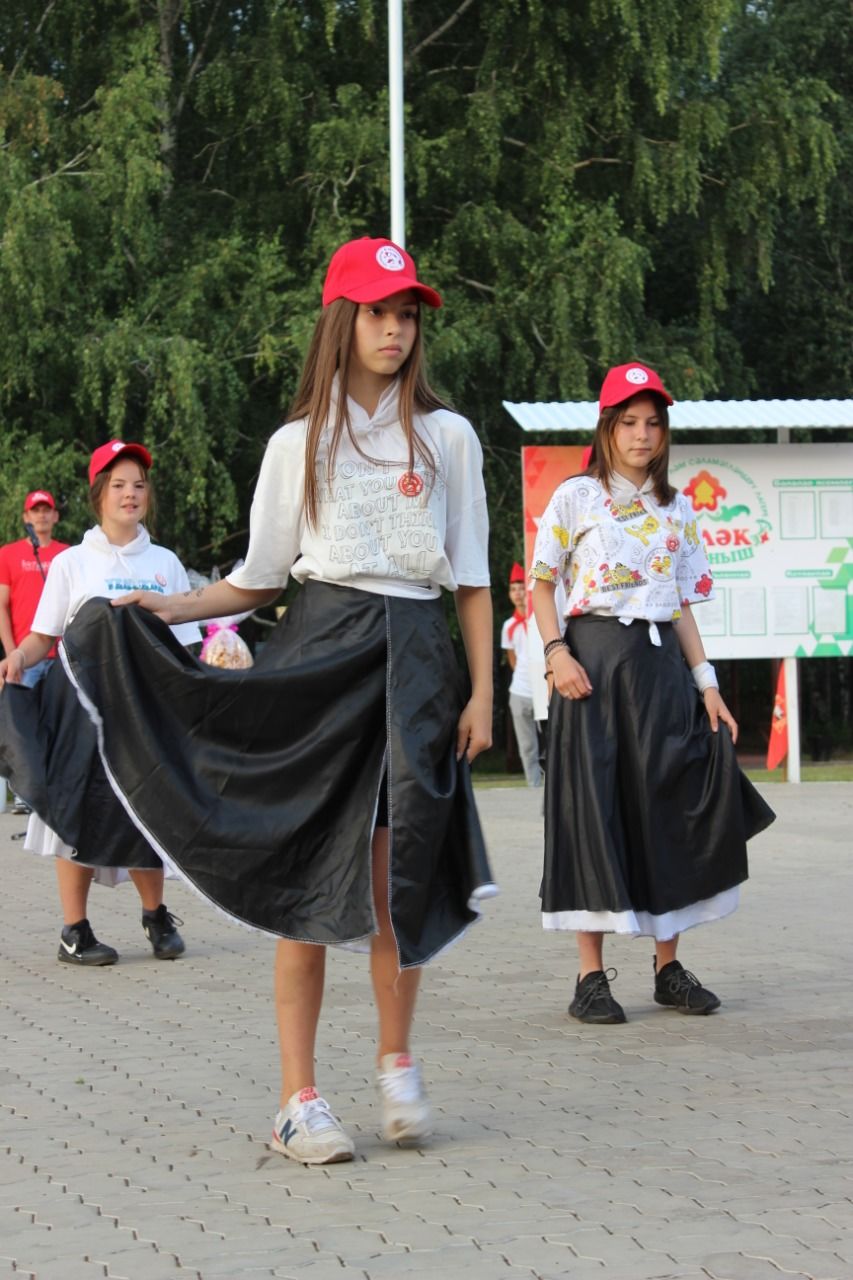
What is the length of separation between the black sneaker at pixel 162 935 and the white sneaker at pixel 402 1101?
371cm

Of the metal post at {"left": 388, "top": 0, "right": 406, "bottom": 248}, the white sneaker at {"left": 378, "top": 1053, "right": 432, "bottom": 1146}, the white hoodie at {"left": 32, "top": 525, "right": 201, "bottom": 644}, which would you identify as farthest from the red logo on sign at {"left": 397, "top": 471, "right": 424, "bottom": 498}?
the metal post at {"left": 388, "top": 0, "right": 406, "bottom": 248}

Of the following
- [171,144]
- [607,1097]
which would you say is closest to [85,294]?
[171,144]

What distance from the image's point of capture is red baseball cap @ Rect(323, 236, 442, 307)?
4742 millimetres

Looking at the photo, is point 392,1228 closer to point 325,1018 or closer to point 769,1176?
point 769,1176

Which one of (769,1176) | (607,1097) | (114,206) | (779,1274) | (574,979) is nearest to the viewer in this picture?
(779,1274)

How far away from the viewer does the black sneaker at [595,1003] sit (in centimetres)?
670

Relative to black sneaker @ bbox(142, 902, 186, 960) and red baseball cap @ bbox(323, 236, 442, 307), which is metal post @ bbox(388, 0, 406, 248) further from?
red baseball cap @ bbox(323, 236, 442, 307)

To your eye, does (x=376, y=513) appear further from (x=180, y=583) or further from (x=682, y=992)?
(x=180, y=583)

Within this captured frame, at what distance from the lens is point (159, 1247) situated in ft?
13.5

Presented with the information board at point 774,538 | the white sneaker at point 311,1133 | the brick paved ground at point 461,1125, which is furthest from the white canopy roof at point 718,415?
the white sneaker at point 311,1133

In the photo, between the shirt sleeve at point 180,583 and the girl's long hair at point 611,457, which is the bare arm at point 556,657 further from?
the shirt sleeve at point 180,583

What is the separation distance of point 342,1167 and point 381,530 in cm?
148

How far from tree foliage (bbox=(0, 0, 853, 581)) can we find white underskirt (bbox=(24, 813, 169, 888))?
530 inches

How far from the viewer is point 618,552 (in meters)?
6.80
